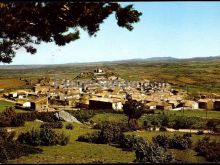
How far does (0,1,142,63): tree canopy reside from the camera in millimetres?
13656

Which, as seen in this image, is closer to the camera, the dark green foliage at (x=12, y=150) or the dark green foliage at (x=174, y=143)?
the dark green foliage at (x=12, y=150)

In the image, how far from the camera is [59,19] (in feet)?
48.1

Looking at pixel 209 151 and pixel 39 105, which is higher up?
pixel 209 151

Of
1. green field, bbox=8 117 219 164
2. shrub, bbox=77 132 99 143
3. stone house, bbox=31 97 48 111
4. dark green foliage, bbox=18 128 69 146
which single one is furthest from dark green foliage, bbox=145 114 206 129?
dark green foliage, bbox=18 128 69 146

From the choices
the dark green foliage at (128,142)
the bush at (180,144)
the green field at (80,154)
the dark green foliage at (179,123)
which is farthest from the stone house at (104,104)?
the dark green foliage at (128,142)

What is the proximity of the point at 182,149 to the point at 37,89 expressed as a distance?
99.8 m

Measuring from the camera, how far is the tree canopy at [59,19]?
44.8 ft

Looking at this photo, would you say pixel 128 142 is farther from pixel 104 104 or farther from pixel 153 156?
pixel 104 104

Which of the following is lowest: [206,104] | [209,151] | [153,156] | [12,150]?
[206,104]

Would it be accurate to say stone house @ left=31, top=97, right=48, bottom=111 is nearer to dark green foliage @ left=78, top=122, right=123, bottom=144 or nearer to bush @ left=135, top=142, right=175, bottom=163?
dark green foliage @ left=78, top=122, right=123, bottom=144

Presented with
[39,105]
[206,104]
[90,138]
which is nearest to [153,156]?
[90,138]

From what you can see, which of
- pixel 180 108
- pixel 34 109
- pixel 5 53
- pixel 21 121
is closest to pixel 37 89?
pixel 34 109

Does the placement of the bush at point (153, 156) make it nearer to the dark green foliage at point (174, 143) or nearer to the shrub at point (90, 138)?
the dark green foliage at point (174, 143)

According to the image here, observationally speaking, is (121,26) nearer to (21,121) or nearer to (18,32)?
(18,32)
